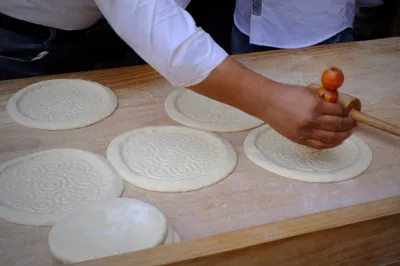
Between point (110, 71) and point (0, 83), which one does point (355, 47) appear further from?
point (0, 83)

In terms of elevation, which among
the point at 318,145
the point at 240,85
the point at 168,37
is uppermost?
the point at 168,37

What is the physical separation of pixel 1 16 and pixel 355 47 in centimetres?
144

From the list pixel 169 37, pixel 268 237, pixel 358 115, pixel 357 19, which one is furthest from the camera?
pixel 357 19

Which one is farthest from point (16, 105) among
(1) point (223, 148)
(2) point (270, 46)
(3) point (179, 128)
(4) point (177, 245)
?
(2) point (270, 46)

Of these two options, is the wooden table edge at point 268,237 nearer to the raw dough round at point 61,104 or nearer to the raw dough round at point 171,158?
the raw dough round at point 171,158

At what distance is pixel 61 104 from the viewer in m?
1.61

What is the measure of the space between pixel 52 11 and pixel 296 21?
1002 mm

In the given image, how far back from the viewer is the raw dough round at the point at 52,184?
1.14m

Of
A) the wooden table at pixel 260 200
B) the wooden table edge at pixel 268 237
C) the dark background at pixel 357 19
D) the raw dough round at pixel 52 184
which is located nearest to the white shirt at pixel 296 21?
the wooden table at pixel 260 200

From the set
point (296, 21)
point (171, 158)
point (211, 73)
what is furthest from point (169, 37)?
point (296, 21)

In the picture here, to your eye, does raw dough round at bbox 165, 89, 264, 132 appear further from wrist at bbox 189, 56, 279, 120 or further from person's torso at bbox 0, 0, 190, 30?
person's torso at bbox 0, 0, 190, 30

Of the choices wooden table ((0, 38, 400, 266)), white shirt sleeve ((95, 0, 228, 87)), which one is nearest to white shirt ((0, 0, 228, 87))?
white shirt sleeve ((95, 0, 228, 87))

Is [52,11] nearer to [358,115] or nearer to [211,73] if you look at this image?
[211,73]

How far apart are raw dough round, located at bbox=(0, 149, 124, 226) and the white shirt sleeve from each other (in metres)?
0.34
